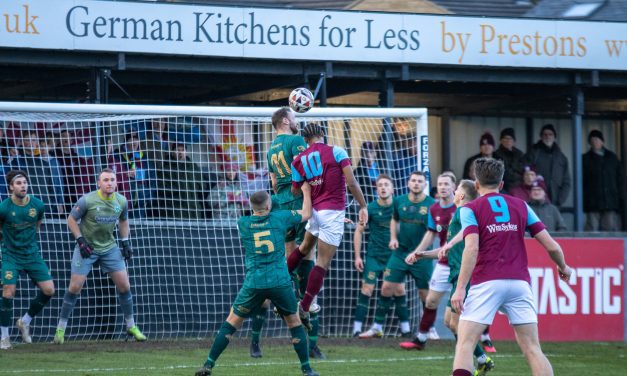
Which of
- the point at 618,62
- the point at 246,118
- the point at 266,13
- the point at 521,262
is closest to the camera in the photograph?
the point at 521,262

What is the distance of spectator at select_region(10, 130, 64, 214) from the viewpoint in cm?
1498

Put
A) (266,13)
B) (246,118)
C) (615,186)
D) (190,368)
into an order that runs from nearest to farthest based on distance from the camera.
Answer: (190,368)
(246,118)
(266,13)
(615,186)

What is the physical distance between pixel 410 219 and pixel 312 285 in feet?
12.8

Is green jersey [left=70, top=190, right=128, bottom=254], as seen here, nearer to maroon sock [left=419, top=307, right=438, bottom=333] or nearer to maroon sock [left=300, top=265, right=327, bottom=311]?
maroon sock [left=300, top=265, right=327, bottom=311]

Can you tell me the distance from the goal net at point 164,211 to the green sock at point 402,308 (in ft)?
1.82

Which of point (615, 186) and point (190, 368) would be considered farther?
point (615, 186)

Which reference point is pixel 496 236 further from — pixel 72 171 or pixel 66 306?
pixel 72 171

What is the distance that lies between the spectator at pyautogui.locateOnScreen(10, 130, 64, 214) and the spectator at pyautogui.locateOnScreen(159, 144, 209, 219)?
1.40 meters

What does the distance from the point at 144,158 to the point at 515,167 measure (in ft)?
20.2

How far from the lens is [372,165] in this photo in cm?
1628

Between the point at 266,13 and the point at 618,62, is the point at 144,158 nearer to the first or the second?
the point at 266,13

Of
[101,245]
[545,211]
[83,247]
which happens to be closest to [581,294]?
[545,211]

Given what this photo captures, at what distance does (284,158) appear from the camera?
37.2 ft

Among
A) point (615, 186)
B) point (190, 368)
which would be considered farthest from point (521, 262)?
point (615, 186)
